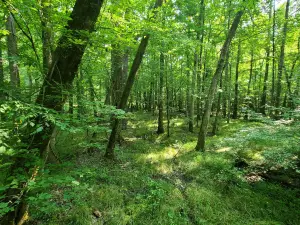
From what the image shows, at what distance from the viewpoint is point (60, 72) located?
234 cm

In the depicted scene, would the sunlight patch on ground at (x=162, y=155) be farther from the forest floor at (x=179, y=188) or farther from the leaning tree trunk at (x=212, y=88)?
the leaning tree trunk at (x=212, y=88)

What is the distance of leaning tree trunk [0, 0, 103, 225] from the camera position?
2.23 metres

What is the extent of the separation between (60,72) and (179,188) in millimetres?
4587

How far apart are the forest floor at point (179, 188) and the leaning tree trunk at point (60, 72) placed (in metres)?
0.34

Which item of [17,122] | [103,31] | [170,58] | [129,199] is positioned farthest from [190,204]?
[170,58]

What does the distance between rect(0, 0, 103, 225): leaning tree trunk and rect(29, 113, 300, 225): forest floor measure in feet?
1.12

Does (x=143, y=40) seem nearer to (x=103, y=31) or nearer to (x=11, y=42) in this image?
(x=103, y=31)

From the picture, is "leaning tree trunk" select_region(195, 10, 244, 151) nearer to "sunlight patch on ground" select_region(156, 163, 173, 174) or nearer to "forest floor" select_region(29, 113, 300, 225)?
"forest floor" select_region(29, 113, 300, 225)

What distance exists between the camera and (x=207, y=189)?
5.00 metres

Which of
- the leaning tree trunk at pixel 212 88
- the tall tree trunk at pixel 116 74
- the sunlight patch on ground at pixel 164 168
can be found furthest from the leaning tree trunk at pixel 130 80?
the leaning tree trunk at pixel 212 88

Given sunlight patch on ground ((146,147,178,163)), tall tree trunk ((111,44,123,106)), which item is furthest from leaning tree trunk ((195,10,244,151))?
tall tree trunk ((111,44,123,106))

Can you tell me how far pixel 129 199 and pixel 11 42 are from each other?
5.23 m

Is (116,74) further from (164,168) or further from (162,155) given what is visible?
(164,168)

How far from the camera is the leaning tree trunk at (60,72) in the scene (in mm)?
2232
